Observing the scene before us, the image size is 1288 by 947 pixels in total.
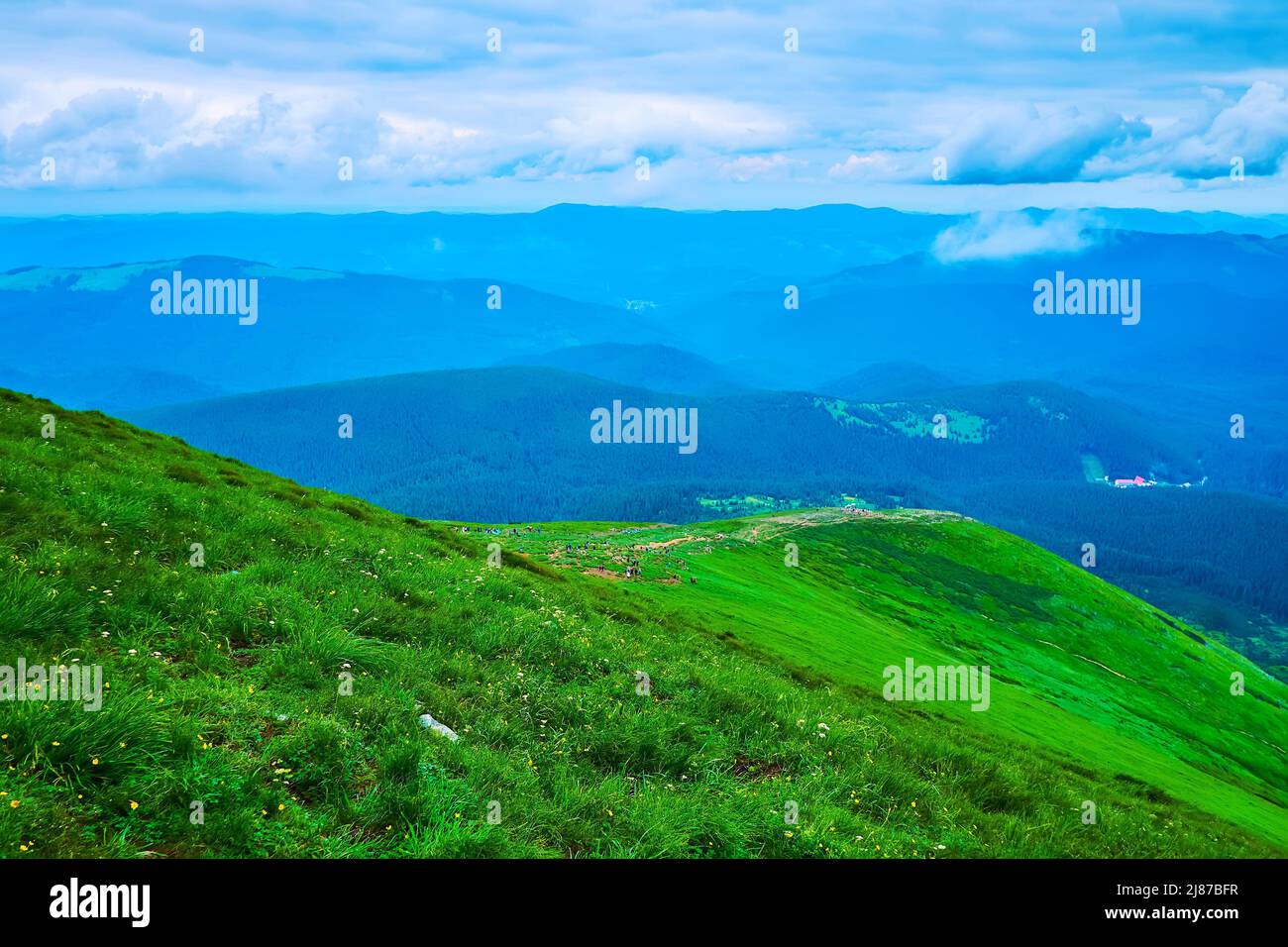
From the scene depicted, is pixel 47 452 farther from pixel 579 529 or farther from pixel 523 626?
pixel 579 529

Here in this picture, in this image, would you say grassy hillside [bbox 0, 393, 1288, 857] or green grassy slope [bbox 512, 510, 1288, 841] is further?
green grassy slope [bbox 512, 510, 1288, 841]

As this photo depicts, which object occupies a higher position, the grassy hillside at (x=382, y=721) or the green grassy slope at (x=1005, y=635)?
the grassy hillside at (x=382, y=721)

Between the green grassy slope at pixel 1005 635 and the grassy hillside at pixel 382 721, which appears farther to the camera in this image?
the green grassy slope at pixel 1005 635

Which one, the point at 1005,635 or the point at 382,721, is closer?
the point at 382,721

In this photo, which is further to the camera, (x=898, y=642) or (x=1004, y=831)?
(x=898, y=642)

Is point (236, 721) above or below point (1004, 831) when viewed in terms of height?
above

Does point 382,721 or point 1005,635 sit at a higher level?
point 382,721

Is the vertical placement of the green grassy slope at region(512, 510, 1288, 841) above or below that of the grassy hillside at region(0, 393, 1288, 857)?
below
